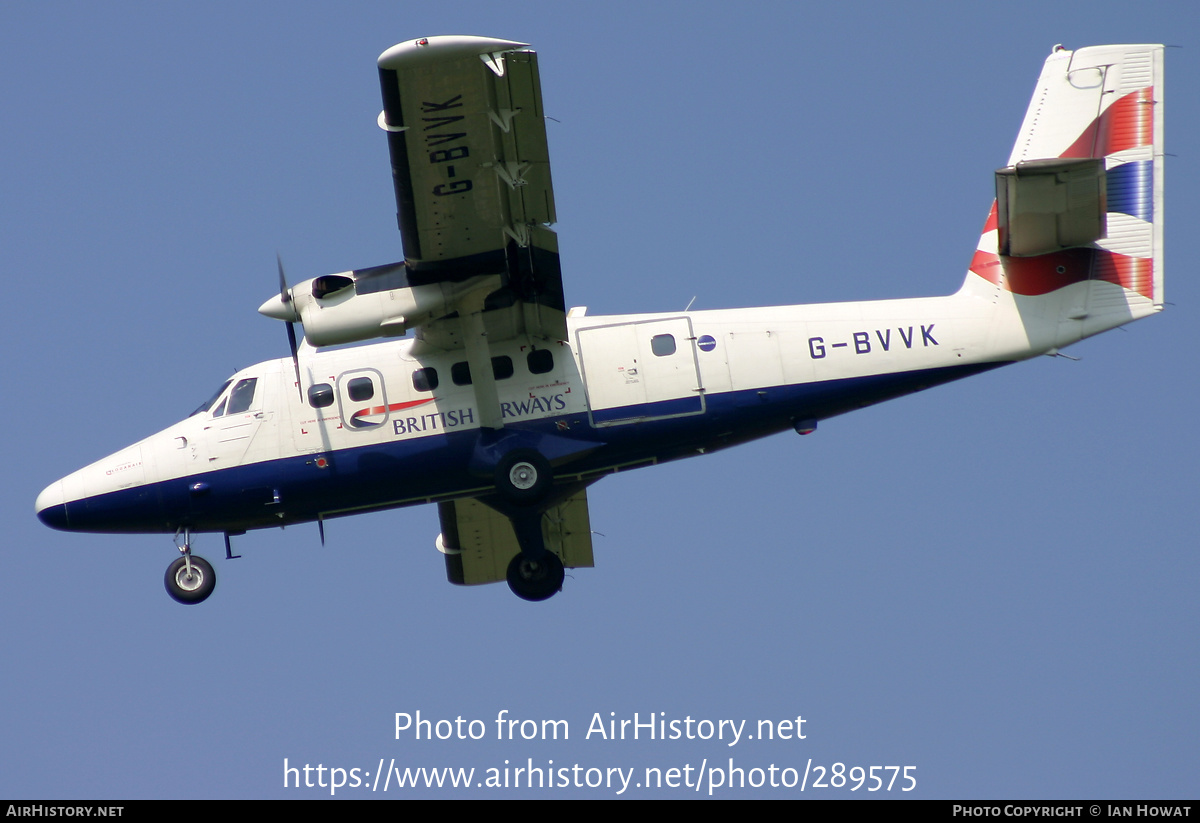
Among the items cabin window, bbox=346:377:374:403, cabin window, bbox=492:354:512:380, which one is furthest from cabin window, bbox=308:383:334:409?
cabin window, bbox=492:354:512:380

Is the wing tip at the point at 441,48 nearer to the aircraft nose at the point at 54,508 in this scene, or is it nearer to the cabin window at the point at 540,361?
the cabin window at the point at 540,361

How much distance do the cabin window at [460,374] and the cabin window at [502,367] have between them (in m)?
0.35

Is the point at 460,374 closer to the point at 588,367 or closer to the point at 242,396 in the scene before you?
the point at 588,367

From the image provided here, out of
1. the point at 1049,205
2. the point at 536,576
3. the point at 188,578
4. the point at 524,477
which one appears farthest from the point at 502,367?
the point at 1049,205

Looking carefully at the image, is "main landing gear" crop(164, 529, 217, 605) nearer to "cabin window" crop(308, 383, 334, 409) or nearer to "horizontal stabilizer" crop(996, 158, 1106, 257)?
"cabin window" crop(308, 383, 334, 409)

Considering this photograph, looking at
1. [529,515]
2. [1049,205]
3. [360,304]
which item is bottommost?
[529,515]

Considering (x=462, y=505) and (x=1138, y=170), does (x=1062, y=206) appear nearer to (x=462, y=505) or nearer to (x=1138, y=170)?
(x=1138, y=170)

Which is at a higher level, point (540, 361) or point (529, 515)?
point (540, 361)

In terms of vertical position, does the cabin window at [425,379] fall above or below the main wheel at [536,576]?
above

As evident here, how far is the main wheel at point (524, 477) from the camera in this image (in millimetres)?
18781

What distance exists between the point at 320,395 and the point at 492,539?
14.1 ft

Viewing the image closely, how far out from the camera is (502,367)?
760 inches

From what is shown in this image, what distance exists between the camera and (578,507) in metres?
22.6

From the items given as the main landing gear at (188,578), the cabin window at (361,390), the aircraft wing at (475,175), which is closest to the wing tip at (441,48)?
the aircraft wing at (475,175)
